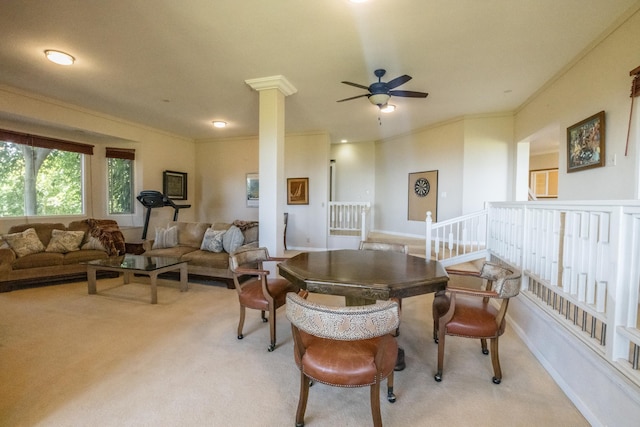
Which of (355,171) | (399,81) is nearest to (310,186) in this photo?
(355,171)

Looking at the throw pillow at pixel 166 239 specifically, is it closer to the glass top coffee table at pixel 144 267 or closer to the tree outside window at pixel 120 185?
the glass top coffee table at pixel 144 267

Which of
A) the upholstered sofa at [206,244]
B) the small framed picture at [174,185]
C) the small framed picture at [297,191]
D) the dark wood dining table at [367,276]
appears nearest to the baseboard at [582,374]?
the dark wood dining table at [367,276]

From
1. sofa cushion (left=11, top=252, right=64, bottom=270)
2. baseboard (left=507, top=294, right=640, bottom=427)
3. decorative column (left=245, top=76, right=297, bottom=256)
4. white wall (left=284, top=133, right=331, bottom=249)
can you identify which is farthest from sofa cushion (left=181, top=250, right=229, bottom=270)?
baseboard (left=507, top=294, right=640, bottom=427)

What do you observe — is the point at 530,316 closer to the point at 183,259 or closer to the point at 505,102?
the point at 505,102

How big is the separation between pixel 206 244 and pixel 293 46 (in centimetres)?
316

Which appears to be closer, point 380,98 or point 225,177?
point 380,98

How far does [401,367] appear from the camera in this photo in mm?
2164

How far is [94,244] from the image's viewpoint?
15.3 ft

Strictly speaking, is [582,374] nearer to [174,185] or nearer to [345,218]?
[345,218]

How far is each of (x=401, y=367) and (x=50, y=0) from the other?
411cm

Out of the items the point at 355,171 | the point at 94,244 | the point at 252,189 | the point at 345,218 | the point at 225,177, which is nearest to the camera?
the point at 94,244


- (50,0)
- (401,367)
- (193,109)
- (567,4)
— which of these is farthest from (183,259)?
(567,4)

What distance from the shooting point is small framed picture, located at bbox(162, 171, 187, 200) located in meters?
6.67

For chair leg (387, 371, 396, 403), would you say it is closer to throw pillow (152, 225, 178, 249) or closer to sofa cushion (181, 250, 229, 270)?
sofa cushion (181, 250, 229, 270)
